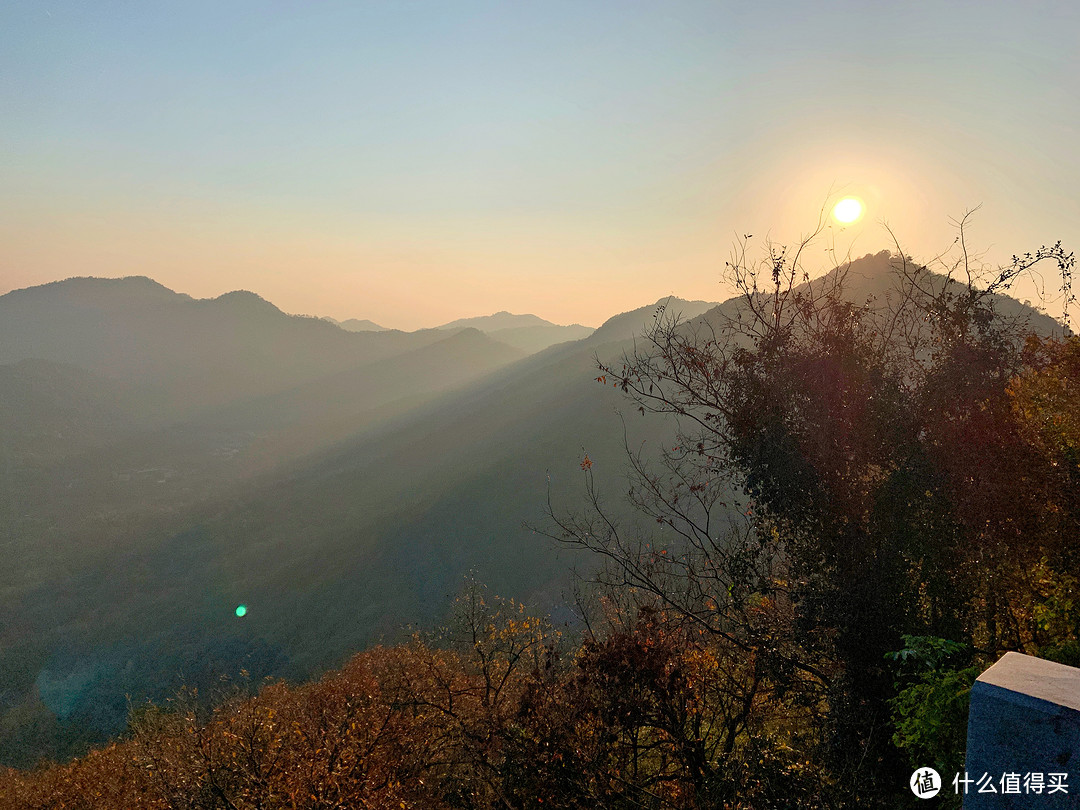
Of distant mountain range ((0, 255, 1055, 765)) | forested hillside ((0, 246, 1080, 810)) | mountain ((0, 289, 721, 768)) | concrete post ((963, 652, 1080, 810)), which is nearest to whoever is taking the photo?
concrete post ((963, 652, 1080, 810))

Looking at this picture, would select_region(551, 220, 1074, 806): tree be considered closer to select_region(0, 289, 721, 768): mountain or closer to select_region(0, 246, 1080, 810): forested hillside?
select_region(0, 246, 1080, 810): forested hillside

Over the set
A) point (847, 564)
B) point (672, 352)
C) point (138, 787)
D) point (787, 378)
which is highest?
point (672, 352)

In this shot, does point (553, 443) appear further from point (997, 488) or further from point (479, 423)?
point (997, 488)

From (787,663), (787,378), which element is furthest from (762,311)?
(787,663)

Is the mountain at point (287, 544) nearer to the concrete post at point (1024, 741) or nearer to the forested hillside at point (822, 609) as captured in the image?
the forested hillside at point (822, 609)

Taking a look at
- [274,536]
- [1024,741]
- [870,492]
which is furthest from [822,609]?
[274,536]

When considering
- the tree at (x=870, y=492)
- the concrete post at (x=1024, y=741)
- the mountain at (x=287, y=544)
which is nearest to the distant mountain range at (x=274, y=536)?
the mountain at (x=287, y=544)

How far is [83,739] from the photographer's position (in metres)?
39.8

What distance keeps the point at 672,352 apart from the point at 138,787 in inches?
676

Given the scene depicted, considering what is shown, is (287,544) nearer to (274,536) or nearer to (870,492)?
(274,536)

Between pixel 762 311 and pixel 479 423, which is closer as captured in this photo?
pixel 762 311

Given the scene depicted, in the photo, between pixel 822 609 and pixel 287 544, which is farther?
pixel 287 544

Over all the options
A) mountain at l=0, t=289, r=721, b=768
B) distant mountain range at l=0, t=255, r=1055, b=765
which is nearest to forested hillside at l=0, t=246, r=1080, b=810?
distant mountain range at l=0, t=255, r=1055, b=765

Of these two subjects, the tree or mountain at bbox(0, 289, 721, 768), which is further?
mountain at bbox(0, 289, 721, 768)
